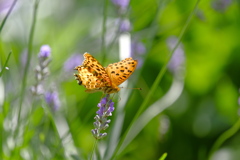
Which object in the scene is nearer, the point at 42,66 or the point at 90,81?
the point at 90,81

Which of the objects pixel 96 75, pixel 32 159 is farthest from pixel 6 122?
pixel 96 75

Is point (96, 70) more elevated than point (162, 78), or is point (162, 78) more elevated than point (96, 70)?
point (96, 70)

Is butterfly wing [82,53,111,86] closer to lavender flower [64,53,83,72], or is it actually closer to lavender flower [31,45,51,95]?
lavender flower [31,45,51,95]

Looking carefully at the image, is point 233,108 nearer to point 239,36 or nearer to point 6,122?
point 239,36

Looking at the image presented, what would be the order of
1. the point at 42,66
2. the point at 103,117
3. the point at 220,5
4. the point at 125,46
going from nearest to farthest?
the point at 103,117
the point at 42,66
the point at 125,46
the point at 220,5

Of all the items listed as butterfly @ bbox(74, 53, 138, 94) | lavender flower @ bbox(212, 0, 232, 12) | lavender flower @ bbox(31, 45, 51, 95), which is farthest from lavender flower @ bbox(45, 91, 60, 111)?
lavender flower @ bbox(212, 0, 232, 12)

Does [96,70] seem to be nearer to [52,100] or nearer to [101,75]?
[101,75]

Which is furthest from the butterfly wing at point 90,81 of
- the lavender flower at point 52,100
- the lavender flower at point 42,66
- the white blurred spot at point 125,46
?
the white blurred spot at point 125,46

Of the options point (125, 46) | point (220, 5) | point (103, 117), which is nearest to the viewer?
point (103, 117)

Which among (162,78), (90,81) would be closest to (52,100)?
(90,81)
